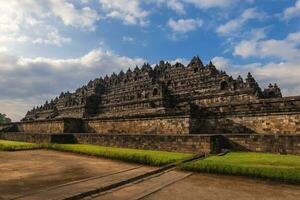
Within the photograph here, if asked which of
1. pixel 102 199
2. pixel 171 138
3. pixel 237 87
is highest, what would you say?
pixel 237 87

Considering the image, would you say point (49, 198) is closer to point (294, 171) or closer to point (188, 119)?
point (294, 171)

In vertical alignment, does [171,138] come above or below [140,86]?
below

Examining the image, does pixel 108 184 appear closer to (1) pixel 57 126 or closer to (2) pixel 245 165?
(2) pixel 245 165

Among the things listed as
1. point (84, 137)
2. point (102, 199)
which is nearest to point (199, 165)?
point (102, 199)

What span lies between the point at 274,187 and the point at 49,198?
19.4 ft

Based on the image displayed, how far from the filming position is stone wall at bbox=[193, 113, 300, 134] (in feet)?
55.3

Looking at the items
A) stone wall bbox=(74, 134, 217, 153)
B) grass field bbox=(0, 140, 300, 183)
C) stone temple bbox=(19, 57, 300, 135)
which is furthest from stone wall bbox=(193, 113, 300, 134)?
grass field bbox=(0, 140, 300, 183)

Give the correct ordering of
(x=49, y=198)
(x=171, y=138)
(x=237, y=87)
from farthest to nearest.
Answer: (x=237, y=87), (x=171, y=138), (x=49, y=198)

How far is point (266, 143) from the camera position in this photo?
13.7 metres

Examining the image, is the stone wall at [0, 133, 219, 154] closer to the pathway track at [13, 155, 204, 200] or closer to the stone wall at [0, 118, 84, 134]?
the stone wall at [0, 118, 84, 134]

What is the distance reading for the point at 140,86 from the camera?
39.9 metres

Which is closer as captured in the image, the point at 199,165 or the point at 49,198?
the point at 49,198

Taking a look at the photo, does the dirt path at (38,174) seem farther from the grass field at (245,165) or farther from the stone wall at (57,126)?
the stone wall at (57,126)

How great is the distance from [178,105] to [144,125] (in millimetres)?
5799
